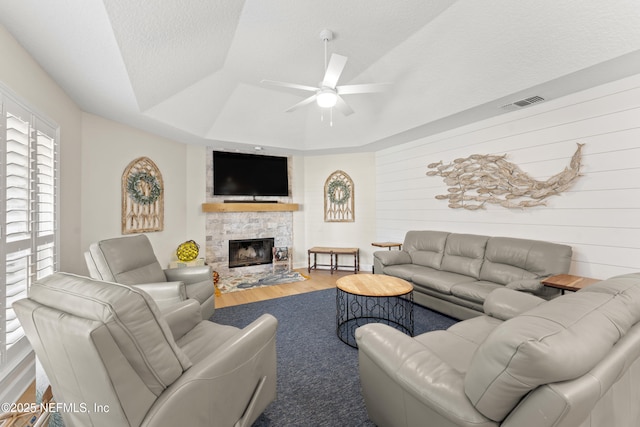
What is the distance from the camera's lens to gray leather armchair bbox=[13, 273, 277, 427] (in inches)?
34.3

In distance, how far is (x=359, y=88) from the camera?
8.63 feet

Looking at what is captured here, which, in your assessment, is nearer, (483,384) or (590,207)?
(483,384)

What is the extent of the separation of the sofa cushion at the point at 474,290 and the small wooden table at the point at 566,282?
18.4 inches

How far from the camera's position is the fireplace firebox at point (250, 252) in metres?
5.38

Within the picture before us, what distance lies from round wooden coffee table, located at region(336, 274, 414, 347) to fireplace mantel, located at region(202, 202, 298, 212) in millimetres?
2648

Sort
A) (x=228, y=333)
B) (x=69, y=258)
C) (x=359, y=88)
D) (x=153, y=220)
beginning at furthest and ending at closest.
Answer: (x=153, y=220) < (x=69, y=258) < (x=359, y=88) < (x=228, y=333)

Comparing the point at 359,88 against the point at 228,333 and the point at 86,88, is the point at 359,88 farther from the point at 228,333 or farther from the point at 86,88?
the point at 86,88

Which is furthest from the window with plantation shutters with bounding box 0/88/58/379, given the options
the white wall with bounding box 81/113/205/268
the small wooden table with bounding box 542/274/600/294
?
the small wooden table with bounding box 542/274/600/294

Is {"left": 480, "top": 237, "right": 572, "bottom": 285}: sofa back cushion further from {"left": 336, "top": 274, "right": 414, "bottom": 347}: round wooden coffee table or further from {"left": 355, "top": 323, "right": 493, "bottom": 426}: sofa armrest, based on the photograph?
{"left": 355, "top": 323, "right": 493, "bottom": 426}: sofa armrest

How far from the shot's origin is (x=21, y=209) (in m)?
2.04

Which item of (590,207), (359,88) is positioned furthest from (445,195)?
(359,88)

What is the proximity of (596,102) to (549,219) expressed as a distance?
134cm

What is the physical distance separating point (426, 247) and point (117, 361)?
3.99 metres

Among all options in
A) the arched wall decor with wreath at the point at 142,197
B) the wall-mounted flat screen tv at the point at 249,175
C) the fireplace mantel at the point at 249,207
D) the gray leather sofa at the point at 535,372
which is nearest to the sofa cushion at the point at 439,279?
the gray leather sofa at the point at 535,372
